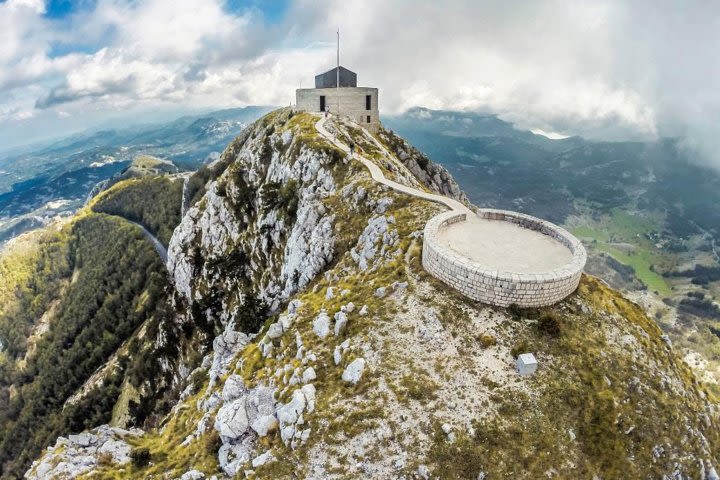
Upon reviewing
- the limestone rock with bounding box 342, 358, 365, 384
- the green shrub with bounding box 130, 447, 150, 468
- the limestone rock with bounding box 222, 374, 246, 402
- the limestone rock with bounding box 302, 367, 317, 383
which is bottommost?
the green shrub with bounding box 130, 447, 150, 468

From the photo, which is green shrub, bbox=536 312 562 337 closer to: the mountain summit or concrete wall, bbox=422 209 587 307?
the mountain summit

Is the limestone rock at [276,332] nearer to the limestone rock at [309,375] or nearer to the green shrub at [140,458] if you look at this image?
the limestone rock at [309,375]

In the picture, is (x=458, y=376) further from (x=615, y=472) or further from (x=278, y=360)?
(x=278, y=360)

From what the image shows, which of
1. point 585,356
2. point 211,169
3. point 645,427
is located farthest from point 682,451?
point 211,169

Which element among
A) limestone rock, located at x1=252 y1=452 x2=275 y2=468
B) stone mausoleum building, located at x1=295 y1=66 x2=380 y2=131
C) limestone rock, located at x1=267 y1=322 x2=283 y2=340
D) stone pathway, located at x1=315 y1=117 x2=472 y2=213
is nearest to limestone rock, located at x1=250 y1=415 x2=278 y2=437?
limestone rock, located at x1=252 y1=452 x2=275 y2=468

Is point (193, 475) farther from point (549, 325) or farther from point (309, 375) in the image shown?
point (549, 325)

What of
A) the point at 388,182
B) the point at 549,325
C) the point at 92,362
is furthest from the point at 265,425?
the point at 92,362

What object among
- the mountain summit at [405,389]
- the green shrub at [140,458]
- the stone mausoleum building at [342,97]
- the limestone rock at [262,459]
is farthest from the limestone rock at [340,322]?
the stone mausoleum building at [342,97]
